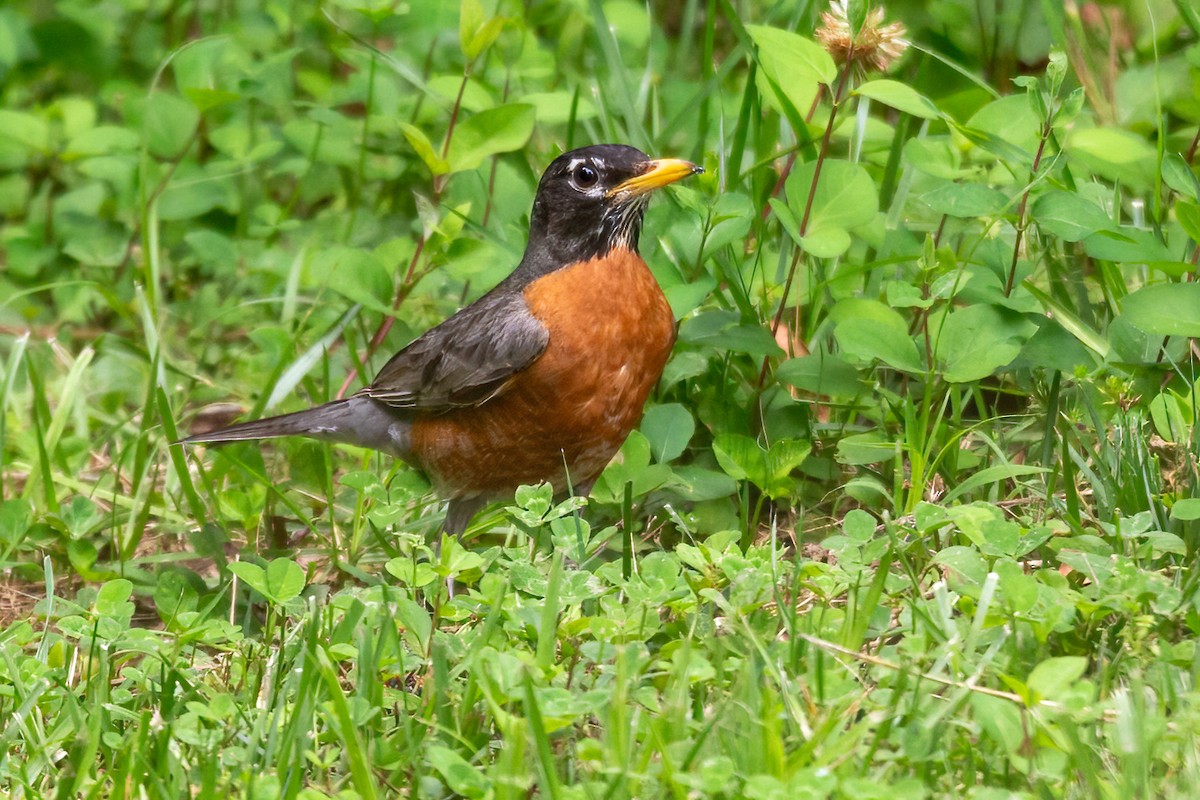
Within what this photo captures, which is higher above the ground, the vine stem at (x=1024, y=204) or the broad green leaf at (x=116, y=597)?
the vine stem at (x=1024, y=204)

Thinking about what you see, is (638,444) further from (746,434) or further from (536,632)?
(536,632)

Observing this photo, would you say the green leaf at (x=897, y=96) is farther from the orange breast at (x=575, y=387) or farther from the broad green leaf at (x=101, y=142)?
the broad green leaf at (x=101, y=142)

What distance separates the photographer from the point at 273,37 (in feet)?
23.4

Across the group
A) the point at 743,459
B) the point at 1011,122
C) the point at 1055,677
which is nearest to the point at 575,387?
the point at 743,459

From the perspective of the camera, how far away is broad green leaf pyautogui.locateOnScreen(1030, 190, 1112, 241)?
12.2 feet

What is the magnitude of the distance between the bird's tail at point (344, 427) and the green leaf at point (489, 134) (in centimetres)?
82

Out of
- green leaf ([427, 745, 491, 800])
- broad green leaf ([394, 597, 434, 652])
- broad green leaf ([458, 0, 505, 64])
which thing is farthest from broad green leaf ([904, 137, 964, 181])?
green leaf ([427, 745, 491, 800])

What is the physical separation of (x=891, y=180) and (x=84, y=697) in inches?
118

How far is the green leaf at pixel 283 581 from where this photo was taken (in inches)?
130

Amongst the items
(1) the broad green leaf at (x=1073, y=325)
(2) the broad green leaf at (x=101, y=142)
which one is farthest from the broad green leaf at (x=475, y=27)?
(2) the broad green leaf at (x=101, y=142)

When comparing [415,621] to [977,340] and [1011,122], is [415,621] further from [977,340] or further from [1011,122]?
[1011,122]

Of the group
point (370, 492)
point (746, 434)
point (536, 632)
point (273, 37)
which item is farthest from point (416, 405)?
point (273, 37)

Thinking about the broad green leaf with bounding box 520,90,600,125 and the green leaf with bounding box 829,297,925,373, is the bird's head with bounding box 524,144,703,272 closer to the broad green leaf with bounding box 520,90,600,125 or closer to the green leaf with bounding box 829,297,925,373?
the green leaf with bounding box 829,297,925,373

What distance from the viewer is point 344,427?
454 centimetres
